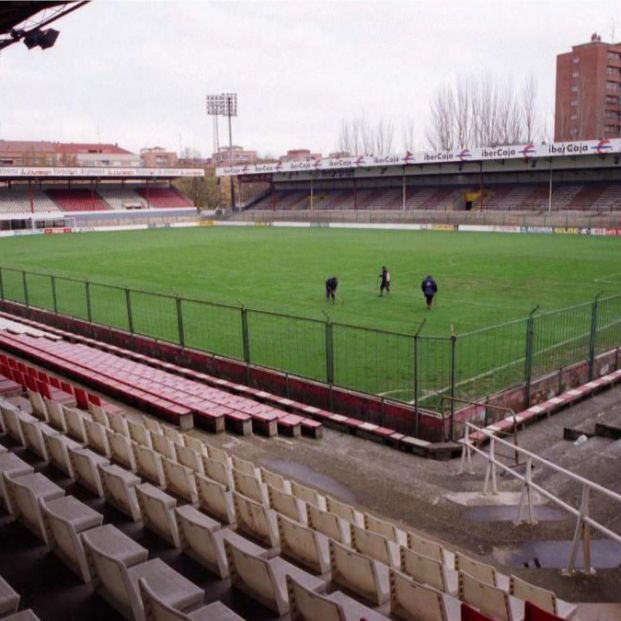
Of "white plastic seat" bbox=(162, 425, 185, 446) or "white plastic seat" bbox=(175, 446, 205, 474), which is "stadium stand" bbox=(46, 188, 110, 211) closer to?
"white plastic seat" bbox=(162, 425, 185, 446)

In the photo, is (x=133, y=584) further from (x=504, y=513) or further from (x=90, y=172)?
(x=90, y=172)

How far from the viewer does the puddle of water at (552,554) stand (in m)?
7.00

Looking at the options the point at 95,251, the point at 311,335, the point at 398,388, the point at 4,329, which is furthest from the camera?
the point at 95,251

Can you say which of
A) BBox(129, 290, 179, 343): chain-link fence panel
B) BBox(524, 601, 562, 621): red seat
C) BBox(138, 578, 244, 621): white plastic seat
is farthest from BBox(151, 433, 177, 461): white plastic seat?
BBox(129, 290, 179, 343): chain-link fence panel

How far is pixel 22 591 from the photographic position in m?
5.32

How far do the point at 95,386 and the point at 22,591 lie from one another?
342 inches

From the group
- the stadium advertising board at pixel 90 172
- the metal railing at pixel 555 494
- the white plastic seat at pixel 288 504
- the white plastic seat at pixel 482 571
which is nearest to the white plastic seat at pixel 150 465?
the white plastic seat at pixel 288 504

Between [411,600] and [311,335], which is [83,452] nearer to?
[411,600]

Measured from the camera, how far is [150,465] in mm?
7723

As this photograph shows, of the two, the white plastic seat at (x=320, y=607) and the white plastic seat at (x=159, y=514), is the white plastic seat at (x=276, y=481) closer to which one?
the white plastic seat at (x=159, y=514)

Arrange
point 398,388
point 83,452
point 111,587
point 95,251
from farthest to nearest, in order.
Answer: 1. point 95,251
2. point 398,388
3. point 83,452
4. point 111,587

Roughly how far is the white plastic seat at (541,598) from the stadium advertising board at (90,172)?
2801 inches

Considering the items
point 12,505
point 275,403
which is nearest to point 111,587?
point 12,505

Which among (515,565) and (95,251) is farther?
(95,251)
